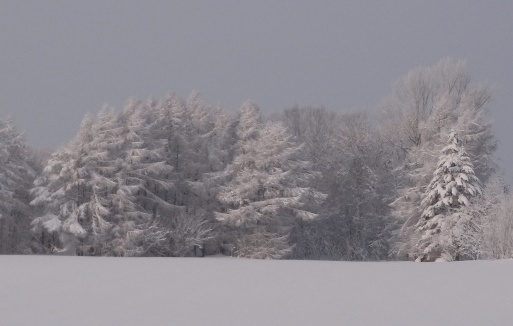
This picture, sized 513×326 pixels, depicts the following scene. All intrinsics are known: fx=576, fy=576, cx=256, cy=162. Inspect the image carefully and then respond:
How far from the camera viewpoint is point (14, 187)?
3481cm

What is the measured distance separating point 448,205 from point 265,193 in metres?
10.1

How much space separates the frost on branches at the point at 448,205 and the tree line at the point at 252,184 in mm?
73

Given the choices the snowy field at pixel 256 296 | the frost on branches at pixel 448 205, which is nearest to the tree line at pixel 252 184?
the frost on branches at pixel 448 205

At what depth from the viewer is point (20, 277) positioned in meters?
12.7

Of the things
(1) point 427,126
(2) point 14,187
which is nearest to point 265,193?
(1) point 427,126

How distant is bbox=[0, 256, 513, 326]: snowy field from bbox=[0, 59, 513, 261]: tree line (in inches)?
559

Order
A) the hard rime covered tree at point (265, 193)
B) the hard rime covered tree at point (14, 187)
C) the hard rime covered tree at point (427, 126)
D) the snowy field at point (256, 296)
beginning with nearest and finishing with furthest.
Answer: the snowy field at point (256, 296)
the hard rime covered tree at point (427, 126)
the hard rime covered tree at point (265, 193)
the hard rime covered tree at point (14, 187)

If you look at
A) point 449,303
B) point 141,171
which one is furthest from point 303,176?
point 449,303

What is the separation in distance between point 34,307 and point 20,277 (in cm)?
461

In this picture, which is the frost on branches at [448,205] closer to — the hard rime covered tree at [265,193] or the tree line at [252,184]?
the tree line at [252,184]

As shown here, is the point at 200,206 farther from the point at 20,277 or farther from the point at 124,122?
the point at 20,277

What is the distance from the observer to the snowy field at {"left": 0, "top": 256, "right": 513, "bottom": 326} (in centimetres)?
776

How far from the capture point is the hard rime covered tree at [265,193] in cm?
3238

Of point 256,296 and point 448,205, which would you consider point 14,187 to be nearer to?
point 448,205
